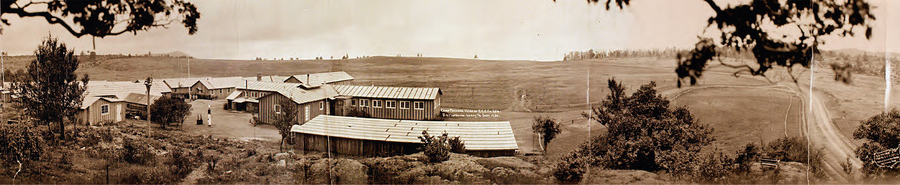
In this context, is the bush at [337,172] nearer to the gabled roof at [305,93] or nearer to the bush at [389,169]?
the bush at [389,169]

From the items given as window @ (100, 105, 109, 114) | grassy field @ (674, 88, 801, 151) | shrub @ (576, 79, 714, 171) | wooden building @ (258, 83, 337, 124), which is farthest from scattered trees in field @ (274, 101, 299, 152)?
grassy field @ (674, 88, 801, 151)

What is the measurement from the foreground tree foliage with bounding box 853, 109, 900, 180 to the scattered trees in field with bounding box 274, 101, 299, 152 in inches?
203

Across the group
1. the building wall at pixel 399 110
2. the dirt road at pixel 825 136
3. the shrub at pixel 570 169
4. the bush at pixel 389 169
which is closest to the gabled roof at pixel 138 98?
Answer: the building wall at pixel 399 110

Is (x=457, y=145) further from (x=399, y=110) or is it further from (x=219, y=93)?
(x=219, y=93)

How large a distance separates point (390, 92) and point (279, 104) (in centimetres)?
116

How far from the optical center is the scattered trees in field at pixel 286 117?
4676mm

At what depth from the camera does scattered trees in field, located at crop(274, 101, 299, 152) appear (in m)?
4.68

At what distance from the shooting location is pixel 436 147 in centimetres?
430

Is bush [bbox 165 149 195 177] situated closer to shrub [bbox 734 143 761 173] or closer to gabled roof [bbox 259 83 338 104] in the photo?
gabled roof [bbox 259 83 338 104]

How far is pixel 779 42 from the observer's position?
4.09m

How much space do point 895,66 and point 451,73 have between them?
13.0 ft

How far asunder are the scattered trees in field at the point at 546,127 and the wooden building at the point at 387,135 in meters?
0.22

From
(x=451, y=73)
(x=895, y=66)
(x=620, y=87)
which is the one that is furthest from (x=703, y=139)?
(x=451, y=73)

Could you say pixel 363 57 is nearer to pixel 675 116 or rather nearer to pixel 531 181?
pixel 531 181
